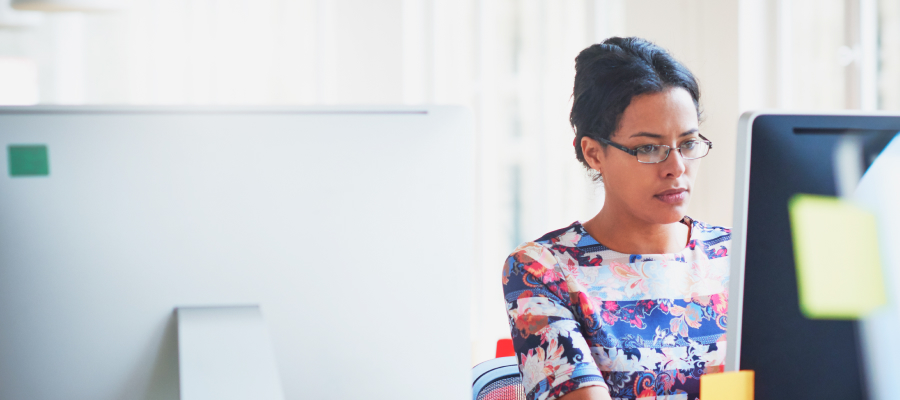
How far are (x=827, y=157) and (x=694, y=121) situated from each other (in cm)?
55

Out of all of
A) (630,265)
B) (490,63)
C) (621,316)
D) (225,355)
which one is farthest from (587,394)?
(490,63)

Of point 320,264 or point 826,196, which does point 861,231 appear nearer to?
point 826,196

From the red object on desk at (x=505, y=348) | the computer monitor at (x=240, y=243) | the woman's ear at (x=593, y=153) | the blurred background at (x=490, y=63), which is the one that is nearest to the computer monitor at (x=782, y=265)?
the computer monitor at (x=240, y=243)

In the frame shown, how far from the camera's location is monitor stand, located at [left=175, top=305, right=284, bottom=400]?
626 millimetres

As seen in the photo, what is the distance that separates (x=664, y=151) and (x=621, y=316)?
0.30 meters

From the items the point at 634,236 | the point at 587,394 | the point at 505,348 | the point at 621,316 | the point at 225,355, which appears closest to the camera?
the point at 225,355

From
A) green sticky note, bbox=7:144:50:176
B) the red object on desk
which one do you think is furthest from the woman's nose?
green sticky note, bbox=7:144:50:176

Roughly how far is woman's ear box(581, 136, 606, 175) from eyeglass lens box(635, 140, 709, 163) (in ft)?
0.30

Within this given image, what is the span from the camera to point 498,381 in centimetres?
135

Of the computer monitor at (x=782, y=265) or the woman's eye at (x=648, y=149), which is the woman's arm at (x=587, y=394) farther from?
the woman's eye at (x=648, y=149)

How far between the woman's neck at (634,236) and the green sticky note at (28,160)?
2.99 ft

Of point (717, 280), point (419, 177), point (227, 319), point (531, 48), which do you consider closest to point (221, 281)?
point (227, 319)

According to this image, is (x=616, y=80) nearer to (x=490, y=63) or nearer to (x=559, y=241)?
(x=559, y=241)

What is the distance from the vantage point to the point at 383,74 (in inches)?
117
